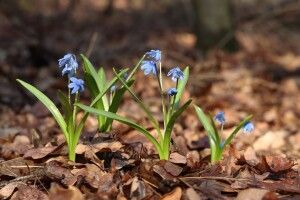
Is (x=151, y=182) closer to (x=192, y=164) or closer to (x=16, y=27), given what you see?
(x=192, y=164)

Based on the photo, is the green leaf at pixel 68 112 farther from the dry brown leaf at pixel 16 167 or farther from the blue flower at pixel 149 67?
the blue flower at pixel 149 67

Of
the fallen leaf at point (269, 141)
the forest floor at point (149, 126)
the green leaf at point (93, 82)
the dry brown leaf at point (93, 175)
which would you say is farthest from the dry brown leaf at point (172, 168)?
the fallen leaf at point (269, 141)

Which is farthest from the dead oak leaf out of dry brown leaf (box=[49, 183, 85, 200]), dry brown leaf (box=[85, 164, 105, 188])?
dry brown leaf (box=[49, 183, 85, 200])

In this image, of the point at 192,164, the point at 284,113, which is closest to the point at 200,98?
the point at 284,113

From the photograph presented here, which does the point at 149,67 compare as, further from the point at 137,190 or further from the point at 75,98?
the point at 137,190

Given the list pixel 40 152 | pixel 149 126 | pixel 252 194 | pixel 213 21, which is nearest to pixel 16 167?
pixel 40 152
